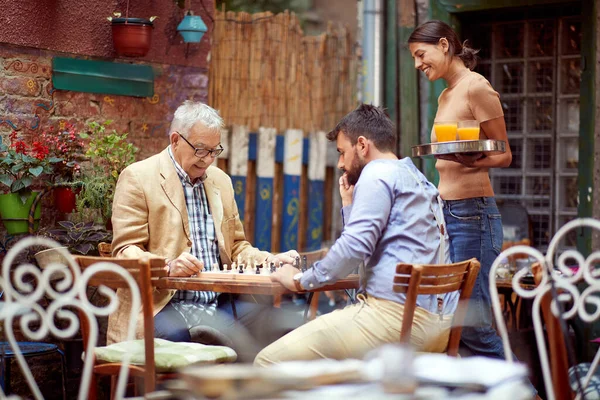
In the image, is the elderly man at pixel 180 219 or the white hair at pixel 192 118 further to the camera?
the white hair at pixel 192 118

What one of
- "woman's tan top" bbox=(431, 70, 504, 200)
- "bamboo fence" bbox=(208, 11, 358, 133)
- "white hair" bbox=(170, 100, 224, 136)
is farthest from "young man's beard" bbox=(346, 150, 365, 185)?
"bamboo fence" bbox=(208, 11, 358, 133)

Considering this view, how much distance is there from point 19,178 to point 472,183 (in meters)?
2.66

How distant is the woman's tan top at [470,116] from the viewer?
4.87 m

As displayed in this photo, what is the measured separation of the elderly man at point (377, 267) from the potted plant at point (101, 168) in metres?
2.11

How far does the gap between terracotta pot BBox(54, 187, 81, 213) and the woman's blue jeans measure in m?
2.34

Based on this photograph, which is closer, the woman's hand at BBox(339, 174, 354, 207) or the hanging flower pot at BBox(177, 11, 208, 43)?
the woman's hand at BBox(339, 174, 354, 207)

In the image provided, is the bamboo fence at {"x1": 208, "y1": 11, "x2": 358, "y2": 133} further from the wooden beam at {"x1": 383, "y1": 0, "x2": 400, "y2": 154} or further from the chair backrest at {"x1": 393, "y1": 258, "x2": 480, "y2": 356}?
the chair backrest at {"x1": 393, "y1": 258, "x2": 480, "y2": 356}

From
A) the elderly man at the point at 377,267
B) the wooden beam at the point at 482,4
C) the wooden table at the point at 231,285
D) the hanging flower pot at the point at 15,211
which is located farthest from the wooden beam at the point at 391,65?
the wooden table at the point at 231,285

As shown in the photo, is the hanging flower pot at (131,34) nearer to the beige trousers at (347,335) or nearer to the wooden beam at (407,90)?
the wooden beam at (407,90)

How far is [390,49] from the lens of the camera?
7.73 metres

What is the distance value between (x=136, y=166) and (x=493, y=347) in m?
2.06

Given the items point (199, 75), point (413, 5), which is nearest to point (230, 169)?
point (199, 75)

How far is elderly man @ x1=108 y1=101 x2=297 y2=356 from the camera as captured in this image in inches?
183

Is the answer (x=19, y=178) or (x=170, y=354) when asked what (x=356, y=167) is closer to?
(x=170, y=354)
